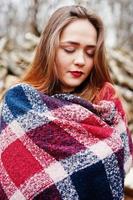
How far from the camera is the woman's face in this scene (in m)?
2.28

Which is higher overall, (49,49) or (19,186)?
(49,49)

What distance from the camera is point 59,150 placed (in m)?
2.12

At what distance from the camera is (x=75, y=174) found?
2.10 metres

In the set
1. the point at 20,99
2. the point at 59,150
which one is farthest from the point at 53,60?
the point at 59,150

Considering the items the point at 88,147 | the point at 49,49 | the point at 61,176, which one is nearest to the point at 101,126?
the point at 88,147

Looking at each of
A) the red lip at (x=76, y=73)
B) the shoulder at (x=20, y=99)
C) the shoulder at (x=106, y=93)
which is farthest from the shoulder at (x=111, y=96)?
the shoulder at (x=20, y=99)

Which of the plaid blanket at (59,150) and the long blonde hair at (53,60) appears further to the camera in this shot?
the long blonde hair at (53,60)

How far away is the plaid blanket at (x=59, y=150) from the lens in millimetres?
2104

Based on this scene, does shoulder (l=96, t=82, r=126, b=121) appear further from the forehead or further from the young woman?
the forehead

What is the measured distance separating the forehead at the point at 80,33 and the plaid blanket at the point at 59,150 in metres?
0.22

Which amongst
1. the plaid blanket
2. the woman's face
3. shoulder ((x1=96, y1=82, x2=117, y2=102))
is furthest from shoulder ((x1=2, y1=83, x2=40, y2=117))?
shoulder ((x1=96, y1=82, x2=117, y2=102))

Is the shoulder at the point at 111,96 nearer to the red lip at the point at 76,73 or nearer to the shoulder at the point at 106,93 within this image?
the shoulder at the point at 106,93

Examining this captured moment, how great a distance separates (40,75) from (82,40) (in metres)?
0.24

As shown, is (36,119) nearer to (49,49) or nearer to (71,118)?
(71,118)
